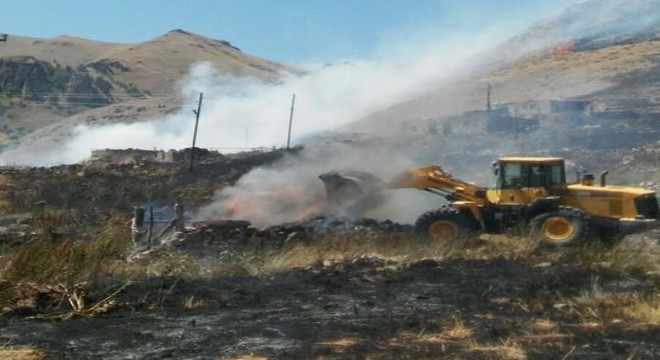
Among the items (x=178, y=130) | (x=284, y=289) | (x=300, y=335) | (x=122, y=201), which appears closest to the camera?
(x=300, y=335)

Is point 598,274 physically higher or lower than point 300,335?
higher

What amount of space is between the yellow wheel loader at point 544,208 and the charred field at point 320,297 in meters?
0.53

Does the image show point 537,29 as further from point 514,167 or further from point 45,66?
point 514,167

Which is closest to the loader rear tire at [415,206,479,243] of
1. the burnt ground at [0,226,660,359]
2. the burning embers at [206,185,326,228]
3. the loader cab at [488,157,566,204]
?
the loader cab at [488,157,566,204]

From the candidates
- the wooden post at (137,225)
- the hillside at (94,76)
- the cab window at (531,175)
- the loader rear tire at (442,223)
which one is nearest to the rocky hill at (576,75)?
the cab window at (531,175)

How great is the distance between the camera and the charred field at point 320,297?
6.80 m

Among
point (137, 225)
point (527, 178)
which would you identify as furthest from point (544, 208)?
point (137, 225)

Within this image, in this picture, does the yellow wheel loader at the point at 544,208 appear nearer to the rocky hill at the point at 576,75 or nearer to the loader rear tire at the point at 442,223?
the loader rear tire at the point at 442,223

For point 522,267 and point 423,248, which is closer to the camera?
point 522,267

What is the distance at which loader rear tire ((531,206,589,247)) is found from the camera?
13336 mm

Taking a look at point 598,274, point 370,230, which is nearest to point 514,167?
point 370,230

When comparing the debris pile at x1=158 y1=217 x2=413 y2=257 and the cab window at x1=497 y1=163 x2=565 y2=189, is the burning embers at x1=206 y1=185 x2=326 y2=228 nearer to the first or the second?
the debris pile at x1=158 y1=217 x2=413 y2=257

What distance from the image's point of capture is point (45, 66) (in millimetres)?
101312

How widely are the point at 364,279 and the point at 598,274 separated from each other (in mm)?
3285
